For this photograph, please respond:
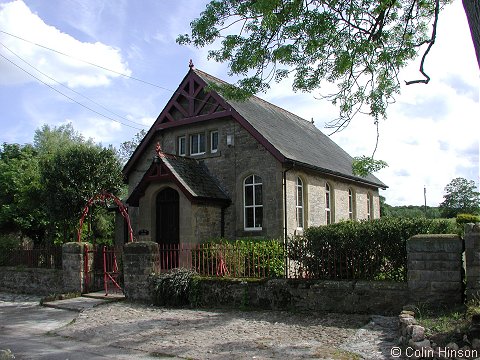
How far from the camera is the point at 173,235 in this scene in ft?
56.0

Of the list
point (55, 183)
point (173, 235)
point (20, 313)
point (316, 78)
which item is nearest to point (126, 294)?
point (20, 313)

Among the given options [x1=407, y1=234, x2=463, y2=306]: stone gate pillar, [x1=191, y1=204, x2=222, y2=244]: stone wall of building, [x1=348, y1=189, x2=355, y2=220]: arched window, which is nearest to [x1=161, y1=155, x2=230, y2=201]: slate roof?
[x1=191, y1=204, x2=222, y2=244]: stone wall of building

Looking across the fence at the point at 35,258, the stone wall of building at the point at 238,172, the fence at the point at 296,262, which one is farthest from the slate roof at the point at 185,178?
the fence at the point at 35,258

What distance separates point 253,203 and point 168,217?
3.22 meters

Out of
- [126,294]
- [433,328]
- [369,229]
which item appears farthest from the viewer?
[126,294]

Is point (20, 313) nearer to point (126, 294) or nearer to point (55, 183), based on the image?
point (126, 294)

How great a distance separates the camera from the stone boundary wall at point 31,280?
615 inches

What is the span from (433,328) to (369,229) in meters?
3.33

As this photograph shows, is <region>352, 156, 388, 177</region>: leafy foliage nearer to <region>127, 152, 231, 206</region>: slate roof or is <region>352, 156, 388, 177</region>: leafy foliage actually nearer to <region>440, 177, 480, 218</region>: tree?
<region>127, 152, 231, 206</region>: slate roof

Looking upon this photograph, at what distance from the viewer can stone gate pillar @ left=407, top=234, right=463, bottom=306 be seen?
9.11 m

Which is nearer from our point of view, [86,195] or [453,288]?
[453,288]

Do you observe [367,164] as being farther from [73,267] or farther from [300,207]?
[73,267]

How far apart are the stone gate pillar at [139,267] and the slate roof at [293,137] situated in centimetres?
588

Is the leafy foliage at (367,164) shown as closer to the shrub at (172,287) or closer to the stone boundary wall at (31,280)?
the shrub at (172,287)
